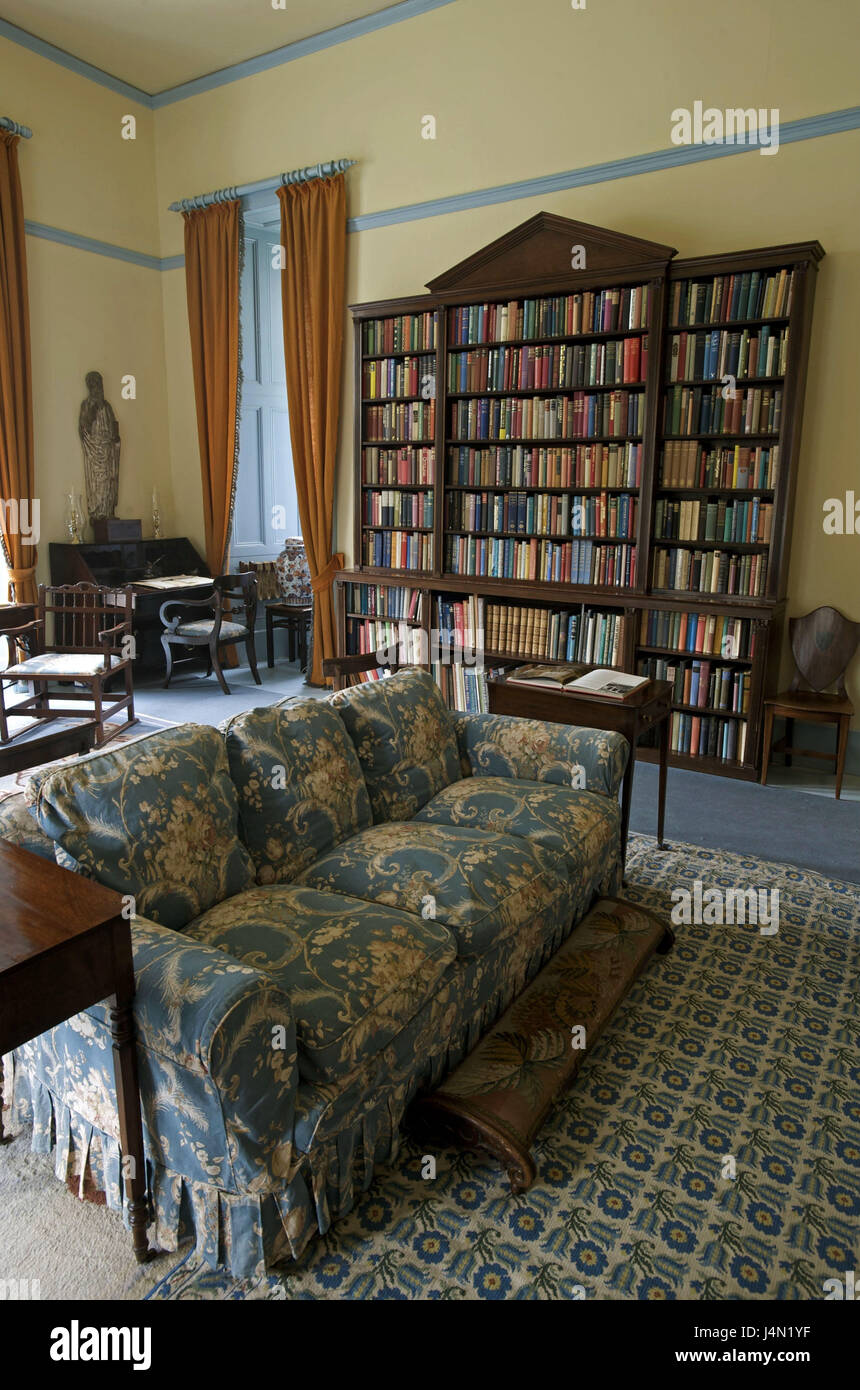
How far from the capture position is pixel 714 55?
4250mm

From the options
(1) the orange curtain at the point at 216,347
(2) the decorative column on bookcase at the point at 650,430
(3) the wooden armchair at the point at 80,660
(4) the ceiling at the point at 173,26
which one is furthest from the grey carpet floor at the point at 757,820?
(4) the ceiling at the point at 173,26

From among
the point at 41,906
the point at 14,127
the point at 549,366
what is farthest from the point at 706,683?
the point at 14,127

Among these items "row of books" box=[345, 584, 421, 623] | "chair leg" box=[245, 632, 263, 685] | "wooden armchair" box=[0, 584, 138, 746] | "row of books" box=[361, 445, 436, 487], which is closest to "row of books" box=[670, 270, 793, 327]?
"row of books" box=[361, 445, 436, 487]

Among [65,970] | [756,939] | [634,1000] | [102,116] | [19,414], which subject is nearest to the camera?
[65,970]

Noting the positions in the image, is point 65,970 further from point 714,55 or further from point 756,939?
point 714,55

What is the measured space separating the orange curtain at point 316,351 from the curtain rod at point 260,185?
47 mm

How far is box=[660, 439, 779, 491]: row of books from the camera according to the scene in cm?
415

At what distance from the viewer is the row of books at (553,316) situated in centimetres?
437

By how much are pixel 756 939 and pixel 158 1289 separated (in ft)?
6.57

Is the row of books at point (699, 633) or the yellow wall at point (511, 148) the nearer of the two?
the yellow wall at point (511, 148)
